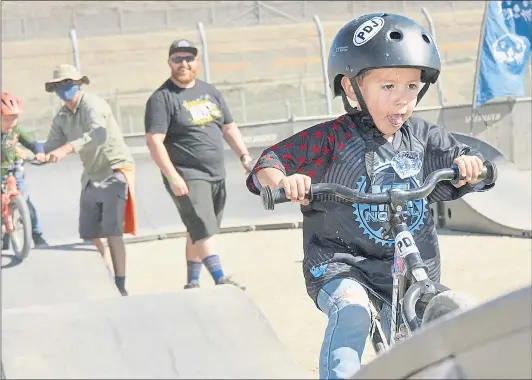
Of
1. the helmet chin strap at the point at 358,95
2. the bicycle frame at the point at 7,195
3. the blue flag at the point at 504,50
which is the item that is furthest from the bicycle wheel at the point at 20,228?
the blue flag at the point at 504,50

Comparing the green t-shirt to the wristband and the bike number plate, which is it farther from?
the bike number plate

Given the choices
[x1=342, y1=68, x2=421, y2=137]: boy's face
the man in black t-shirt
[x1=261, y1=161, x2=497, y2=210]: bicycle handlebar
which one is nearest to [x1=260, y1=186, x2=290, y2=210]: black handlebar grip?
[x1=261, y1=161, x2=497, y2=210]: bicycle handlebar

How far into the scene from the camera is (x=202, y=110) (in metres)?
8.62

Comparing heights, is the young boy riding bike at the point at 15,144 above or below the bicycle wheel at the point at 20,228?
above

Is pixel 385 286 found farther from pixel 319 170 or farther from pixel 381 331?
pixel 319 170

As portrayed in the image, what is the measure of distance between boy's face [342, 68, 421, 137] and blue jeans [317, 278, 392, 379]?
1.90ft

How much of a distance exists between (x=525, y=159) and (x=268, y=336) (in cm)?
1060

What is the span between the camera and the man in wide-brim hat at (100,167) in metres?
8.91

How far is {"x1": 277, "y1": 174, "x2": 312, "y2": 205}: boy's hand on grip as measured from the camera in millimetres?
3461

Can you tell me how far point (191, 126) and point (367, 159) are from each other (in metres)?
4.90

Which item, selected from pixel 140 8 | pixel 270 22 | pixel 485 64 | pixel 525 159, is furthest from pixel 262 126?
pixel 140 8

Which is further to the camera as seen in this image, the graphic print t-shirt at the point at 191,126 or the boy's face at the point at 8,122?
the boy's face at the point at 8,122

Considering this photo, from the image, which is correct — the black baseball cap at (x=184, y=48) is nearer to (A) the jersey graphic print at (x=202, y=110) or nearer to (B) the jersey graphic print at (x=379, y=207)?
(A) the jersey graphic print at (x=202, y=110)

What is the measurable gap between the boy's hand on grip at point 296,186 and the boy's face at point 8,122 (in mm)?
6425
